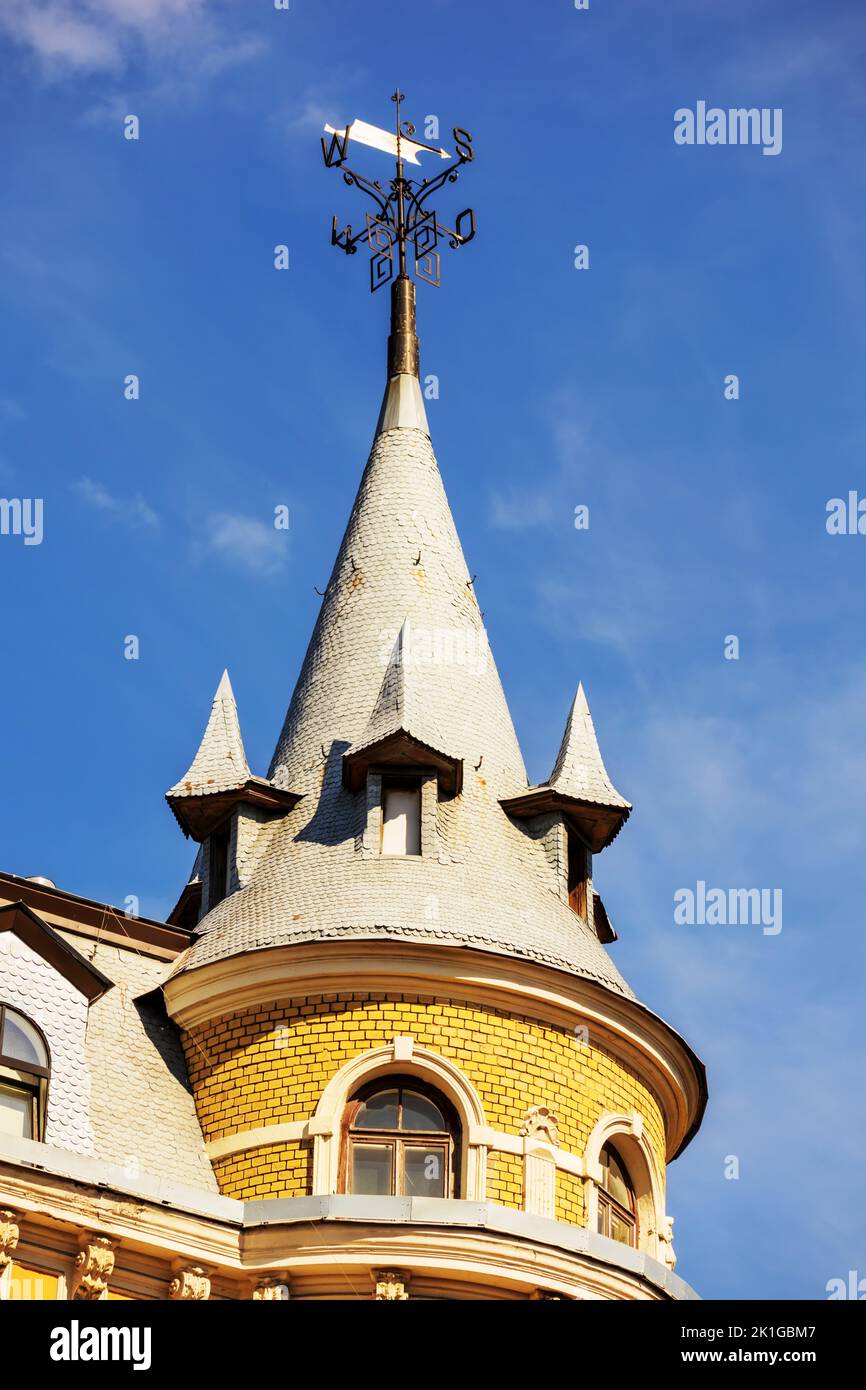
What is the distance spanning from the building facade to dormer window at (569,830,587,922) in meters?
0.04

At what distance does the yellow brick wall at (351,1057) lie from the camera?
28.6m

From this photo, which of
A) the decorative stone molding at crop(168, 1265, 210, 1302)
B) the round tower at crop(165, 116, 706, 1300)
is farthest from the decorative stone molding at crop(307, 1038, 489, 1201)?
the decorative stone molding at crop(168, 1265, 210, 1302)

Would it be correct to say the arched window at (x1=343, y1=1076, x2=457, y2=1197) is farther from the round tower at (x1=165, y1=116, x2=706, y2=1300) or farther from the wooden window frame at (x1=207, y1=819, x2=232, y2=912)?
the wooden window frame at (x1=207, y1=819, x2=232, y2=912)

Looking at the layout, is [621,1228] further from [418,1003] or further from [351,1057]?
[351,1057]

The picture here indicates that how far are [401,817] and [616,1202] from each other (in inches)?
207

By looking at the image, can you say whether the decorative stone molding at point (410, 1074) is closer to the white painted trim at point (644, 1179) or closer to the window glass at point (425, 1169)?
the window glass at point (425, 1169)

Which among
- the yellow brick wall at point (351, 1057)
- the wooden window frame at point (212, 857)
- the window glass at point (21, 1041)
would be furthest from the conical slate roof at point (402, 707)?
the window glass at point (21, 1041)

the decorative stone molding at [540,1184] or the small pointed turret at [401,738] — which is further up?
the small pointed turret at [401,738]

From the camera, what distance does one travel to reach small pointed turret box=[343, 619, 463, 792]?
31734mm

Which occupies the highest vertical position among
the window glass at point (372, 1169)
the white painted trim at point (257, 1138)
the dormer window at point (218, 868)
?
the dormer window at point (218, 868)

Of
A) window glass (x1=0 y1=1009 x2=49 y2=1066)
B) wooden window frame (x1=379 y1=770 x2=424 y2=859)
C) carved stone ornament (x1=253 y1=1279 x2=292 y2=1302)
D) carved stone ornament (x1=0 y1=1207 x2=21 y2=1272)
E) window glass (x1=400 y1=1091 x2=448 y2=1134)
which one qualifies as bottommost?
carved stone ornament (x1=253 y1=1279 x2=292 y2=1302)

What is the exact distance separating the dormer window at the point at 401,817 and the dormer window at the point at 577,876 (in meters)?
2.27

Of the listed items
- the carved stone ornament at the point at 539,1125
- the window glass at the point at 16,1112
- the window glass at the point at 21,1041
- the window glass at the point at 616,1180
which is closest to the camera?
the window glass at the point at 16,1112
